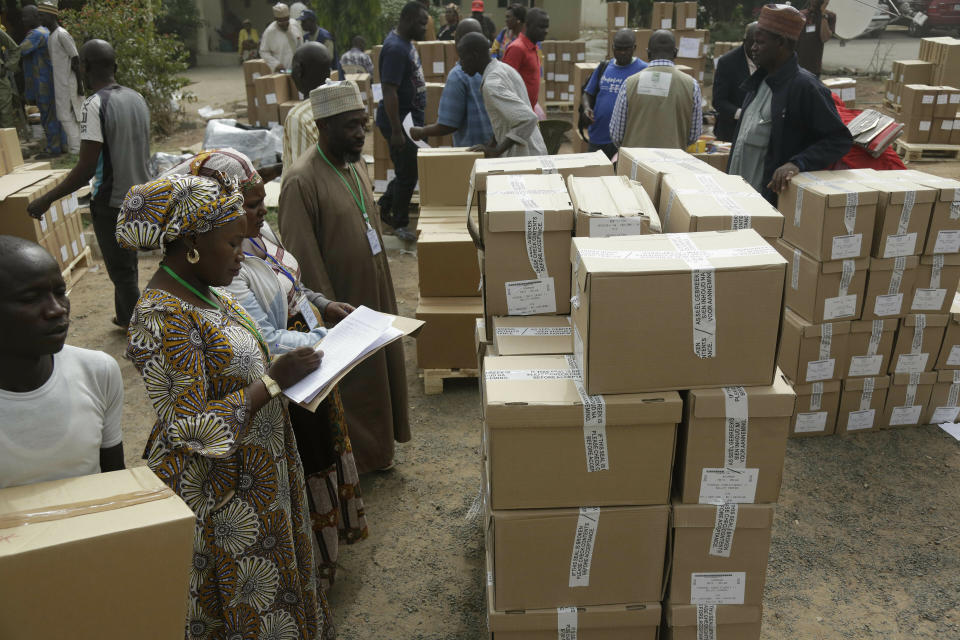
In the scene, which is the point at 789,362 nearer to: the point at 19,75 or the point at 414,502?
the point at 414,502

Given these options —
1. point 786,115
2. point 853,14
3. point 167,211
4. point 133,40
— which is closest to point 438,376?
point 786,115

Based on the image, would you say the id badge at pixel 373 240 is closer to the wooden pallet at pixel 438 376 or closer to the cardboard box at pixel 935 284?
the wooden pallet at pixel 438 376

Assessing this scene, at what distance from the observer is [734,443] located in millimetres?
2156

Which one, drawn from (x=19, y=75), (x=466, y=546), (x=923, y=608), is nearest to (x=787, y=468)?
(x=923, y=608)

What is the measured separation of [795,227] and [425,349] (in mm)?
2292

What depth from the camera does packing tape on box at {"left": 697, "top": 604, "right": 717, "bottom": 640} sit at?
2.36 meters

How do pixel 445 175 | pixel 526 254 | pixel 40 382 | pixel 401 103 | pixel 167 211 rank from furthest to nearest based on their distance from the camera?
1. pixel 401 103
2. pixel 445 175
3. pixel 526 254
4. pixel 167 211
5. pixel 40 382

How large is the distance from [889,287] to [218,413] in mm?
3600

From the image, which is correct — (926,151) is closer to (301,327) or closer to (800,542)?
(800,542)

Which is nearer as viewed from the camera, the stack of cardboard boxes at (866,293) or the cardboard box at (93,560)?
the cardboard box at (93,560)

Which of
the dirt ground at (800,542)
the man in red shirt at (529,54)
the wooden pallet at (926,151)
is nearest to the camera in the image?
the dirt ground at (800,542)

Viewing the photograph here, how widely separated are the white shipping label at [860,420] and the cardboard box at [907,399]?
3.2 inches

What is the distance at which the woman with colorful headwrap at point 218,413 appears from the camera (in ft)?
6.57

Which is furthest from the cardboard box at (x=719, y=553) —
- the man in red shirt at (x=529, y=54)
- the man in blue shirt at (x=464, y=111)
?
the man in red shirt at (x=529, y=54)
